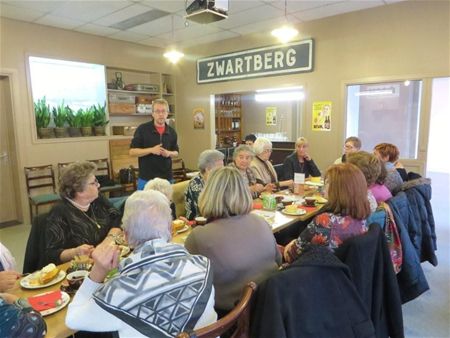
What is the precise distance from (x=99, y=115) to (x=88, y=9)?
1.83 meters

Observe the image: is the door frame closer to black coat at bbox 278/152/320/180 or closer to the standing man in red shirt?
the standing man in red shirt

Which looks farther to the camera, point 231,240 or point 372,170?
point 372,170

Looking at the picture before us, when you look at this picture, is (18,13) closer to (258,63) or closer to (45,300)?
(258,63)

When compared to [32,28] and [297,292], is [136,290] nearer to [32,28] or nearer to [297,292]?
[297,292]

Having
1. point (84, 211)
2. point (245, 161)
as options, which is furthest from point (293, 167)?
point (84, 211)

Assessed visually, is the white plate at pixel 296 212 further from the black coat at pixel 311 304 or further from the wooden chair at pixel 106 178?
the wooden chair at pixel 106 178

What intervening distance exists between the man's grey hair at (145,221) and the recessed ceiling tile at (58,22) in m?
4.49

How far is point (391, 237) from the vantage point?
2090mm

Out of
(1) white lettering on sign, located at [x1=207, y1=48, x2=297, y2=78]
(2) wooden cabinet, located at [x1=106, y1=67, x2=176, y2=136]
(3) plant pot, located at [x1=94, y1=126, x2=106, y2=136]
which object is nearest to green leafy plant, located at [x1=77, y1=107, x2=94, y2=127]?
(3) plant pot, located at [x1=94, y1=126, x2=106, y2=136]

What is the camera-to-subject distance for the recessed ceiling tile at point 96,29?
16.2ft

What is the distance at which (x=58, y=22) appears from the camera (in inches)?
186

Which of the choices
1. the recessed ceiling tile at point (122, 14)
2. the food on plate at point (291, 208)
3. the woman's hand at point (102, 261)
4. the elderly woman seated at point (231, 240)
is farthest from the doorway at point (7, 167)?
the woman's hand at point (102, 261)

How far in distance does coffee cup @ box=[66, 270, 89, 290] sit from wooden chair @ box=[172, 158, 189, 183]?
14.5 feet

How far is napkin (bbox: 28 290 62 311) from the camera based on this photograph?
1259 millimetres
